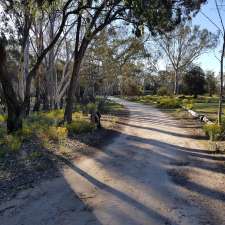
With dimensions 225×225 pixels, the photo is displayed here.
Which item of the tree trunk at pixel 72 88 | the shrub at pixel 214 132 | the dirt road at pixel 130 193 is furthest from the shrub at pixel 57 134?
the shrub at pixel 214 132

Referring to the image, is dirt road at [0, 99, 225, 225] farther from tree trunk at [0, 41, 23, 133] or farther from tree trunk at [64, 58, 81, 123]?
tree trunk at [64, 58, 81, 123]

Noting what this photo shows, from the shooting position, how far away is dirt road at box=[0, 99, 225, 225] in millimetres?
6289

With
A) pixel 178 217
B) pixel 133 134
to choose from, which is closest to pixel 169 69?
pixel 133 134

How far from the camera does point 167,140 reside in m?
14.6

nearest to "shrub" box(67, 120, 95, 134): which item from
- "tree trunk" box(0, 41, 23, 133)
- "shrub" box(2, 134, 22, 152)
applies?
"tree trunk" box(0, 41, 23, 133)

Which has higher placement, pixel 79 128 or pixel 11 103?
pixel 11 103

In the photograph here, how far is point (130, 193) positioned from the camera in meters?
7.57

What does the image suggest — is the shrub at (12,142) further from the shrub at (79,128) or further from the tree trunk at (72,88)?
the tree trunk at (72,88)

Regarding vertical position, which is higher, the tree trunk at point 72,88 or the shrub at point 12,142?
the tree trunk at point 72,88

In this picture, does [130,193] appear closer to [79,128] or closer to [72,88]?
[79,128]

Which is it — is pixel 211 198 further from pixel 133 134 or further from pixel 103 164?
pixel 133 134

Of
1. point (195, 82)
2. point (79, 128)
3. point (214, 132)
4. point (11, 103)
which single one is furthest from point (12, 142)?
point (195, 82)

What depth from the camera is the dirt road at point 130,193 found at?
20.6 ft

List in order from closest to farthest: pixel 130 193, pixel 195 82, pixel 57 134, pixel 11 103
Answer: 1. pixel 130 193
2. pixel 57 134
3. pixel 11 103
4. pixel 195 82
